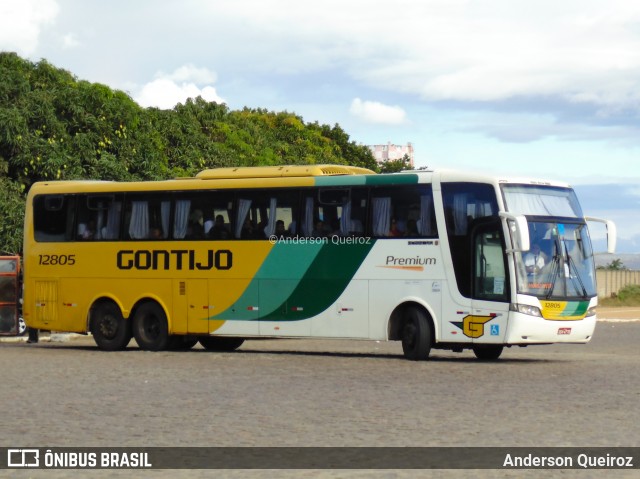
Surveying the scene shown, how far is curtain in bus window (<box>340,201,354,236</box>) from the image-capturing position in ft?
81.7

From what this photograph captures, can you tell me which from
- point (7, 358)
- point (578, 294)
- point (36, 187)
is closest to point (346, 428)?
point (578, 294)

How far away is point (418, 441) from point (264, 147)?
2246 inches

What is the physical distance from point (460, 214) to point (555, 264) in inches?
72.9

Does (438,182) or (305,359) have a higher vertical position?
(438,182)

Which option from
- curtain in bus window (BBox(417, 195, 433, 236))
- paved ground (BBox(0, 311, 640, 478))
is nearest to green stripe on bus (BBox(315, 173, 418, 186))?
curtain in bus window (BBox(417, 195, 433, 236))

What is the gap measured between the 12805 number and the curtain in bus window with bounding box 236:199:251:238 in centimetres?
414

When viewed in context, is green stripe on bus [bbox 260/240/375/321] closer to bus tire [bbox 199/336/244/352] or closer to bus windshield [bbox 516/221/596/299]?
bus windshield [bbox 516/221/596/299]

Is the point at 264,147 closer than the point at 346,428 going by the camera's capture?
No

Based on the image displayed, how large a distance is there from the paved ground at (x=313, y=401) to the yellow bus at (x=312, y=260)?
756 mm

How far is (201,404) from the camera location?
1570 centimetres

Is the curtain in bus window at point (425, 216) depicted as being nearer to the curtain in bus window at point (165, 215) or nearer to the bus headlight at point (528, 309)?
the bus headlight at point (528, 309)

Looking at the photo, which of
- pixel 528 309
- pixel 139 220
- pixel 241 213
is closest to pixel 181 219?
pixel 139 220

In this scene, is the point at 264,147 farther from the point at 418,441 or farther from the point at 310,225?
the point at 418,441

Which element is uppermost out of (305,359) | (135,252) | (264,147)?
(264,147)
